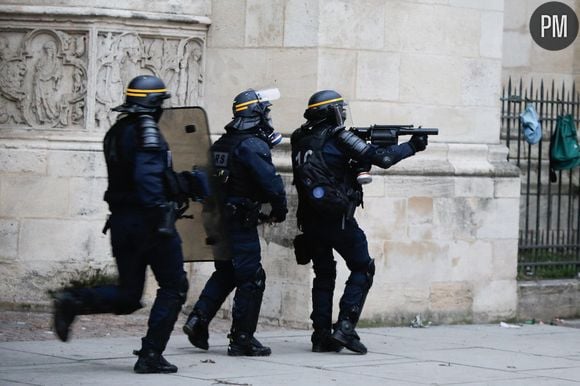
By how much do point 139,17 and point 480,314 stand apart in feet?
13.3

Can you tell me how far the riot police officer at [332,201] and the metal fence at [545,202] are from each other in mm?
3383

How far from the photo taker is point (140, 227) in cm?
822

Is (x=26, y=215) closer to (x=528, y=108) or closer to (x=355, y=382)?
(x=355, y=382)

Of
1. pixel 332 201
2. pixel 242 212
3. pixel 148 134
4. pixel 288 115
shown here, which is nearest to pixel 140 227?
pixel 148 134

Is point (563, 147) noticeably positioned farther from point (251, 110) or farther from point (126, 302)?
point (126, 302)

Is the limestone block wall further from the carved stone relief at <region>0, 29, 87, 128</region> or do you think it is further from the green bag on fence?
the green bag on fence

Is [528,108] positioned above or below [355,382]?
above

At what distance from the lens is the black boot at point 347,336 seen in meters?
9.65

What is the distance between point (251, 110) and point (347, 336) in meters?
1.80

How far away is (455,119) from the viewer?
11930 millimetres

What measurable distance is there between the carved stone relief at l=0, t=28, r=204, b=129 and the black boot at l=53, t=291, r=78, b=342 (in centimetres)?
356

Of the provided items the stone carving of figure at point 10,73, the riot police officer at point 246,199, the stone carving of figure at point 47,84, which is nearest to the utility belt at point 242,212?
the riot police officer at point 246,199

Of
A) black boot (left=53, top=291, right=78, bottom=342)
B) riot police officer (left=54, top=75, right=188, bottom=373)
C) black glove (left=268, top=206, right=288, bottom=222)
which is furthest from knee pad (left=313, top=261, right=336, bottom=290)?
black boot (left=53, top=291, right=78, bottom=342)

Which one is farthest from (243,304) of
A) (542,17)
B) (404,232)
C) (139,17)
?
(542,17)
